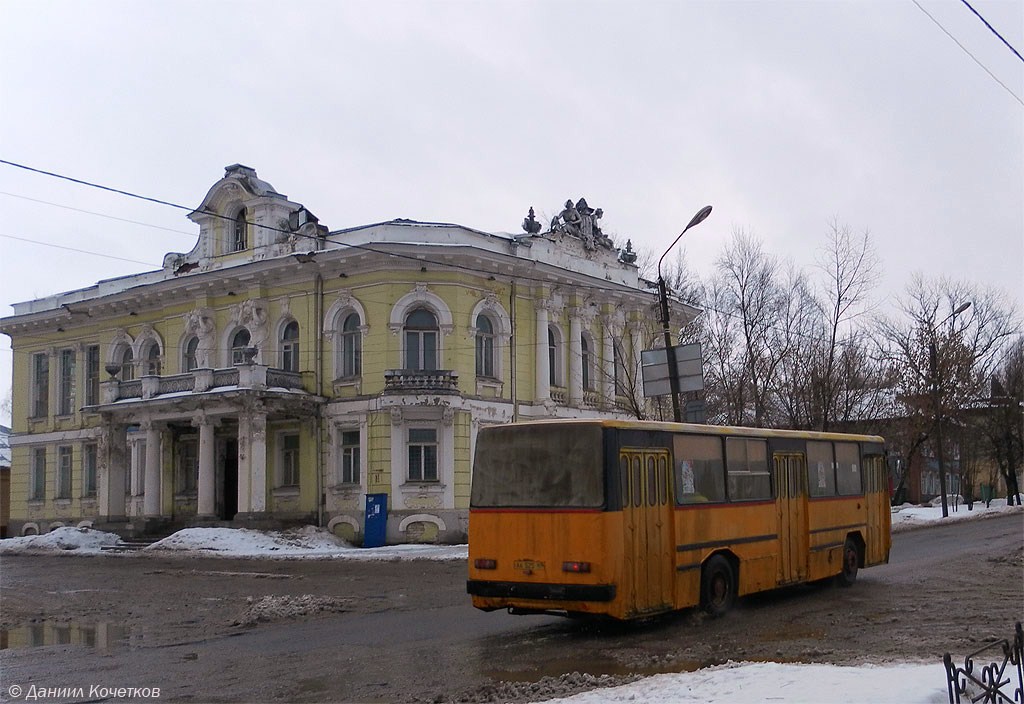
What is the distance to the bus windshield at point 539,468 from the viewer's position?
1252cm

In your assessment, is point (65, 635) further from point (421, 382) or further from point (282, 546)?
point (421, 382)

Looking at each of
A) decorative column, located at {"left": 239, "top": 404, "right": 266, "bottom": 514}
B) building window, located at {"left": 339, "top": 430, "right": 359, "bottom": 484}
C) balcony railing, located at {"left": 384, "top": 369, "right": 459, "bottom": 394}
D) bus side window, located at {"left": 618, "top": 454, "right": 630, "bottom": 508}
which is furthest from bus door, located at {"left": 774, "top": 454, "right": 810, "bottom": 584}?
decorative column, located at {"left": 239, "top": 404, "right": 266, "bottom": 514}

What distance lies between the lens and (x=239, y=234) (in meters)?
38.9

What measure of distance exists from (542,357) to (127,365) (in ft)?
57.2

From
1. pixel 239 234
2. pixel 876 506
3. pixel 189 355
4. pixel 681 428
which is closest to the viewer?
pixel 681 428

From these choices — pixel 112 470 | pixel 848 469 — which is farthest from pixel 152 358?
pixel 848 469

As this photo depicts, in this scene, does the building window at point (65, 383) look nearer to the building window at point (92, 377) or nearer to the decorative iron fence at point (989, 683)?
the building window at point (92, 377)

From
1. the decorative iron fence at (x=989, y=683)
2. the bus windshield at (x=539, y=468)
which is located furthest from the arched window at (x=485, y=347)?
the decorative iron fence at (x=989, y=683)

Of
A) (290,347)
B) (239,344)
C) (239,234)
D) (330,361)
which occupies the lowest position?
(330,361)

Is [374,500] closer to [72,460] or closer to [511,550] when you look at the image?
[72,460]

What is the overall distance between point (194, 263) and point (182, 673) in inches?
1199

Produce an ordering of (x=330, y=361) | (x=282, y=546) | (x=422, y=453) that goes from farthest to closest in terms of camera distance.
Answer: (x=330, y=361) → (x=422, y=453) → (x=282, y=546)

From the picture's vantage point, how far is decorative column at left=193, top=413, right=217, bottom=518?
3572 centimetres

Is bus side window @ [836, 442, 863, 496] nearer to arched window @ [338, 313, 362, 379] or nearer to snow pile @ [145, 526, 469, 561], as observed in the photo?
snow pile @ [145, 526, 469, 561]
